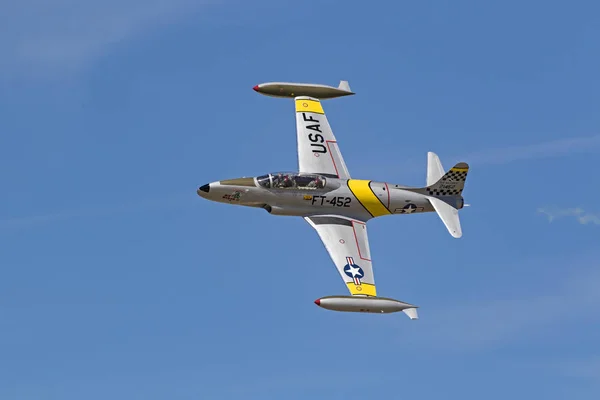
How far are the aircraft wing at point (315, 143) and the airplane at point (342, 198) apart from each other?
0.14 feet

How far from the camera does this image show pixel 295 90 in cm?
5228

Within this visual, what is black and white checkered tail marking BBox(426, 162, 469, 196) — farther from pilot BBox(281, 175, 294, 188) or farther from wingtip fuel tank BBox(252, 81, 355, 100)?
wingtip fuel tank BBox(252, 81, 355, 100)

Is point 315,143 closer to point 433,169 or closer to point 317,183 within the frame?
point 317,183

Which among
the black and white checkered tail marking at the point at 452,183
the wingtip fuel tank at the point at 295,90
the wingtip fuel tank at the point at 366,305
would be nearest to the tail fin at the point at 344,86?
the wingtip fuel tank at the point at 295,90

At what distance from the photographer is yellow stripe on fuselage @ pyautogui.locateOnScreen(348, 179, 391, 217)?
48.1 meters

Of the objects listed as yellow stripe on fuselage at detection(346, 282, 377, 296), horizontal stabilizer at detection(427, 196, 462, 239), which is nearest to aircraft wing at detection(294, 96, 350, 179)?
horizontal stabilizer at detection(427, 196, 462, 239)

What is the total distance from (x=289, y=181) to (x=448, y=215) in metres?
6.71

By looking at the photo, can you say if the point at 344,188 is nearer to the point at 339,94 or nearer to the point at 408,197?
the point at 408,197

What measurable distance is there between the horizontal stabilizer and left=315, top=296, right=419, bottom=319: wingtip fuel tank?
4316mm

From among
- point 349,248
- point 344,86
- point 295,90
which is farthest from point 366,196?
point 344,86

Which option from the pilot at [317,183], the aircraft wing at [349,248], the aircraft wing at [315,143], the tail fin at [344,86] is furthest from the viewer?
the tail fin at [344,86]

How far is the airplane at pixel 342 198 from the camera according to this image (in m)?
45.8

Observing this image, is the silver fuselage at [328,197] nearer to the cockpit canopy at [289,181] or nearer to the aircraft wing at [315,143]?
the cockpit canopy at [289,181]

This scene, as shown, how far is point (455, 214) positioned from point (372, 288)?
18.2ft
